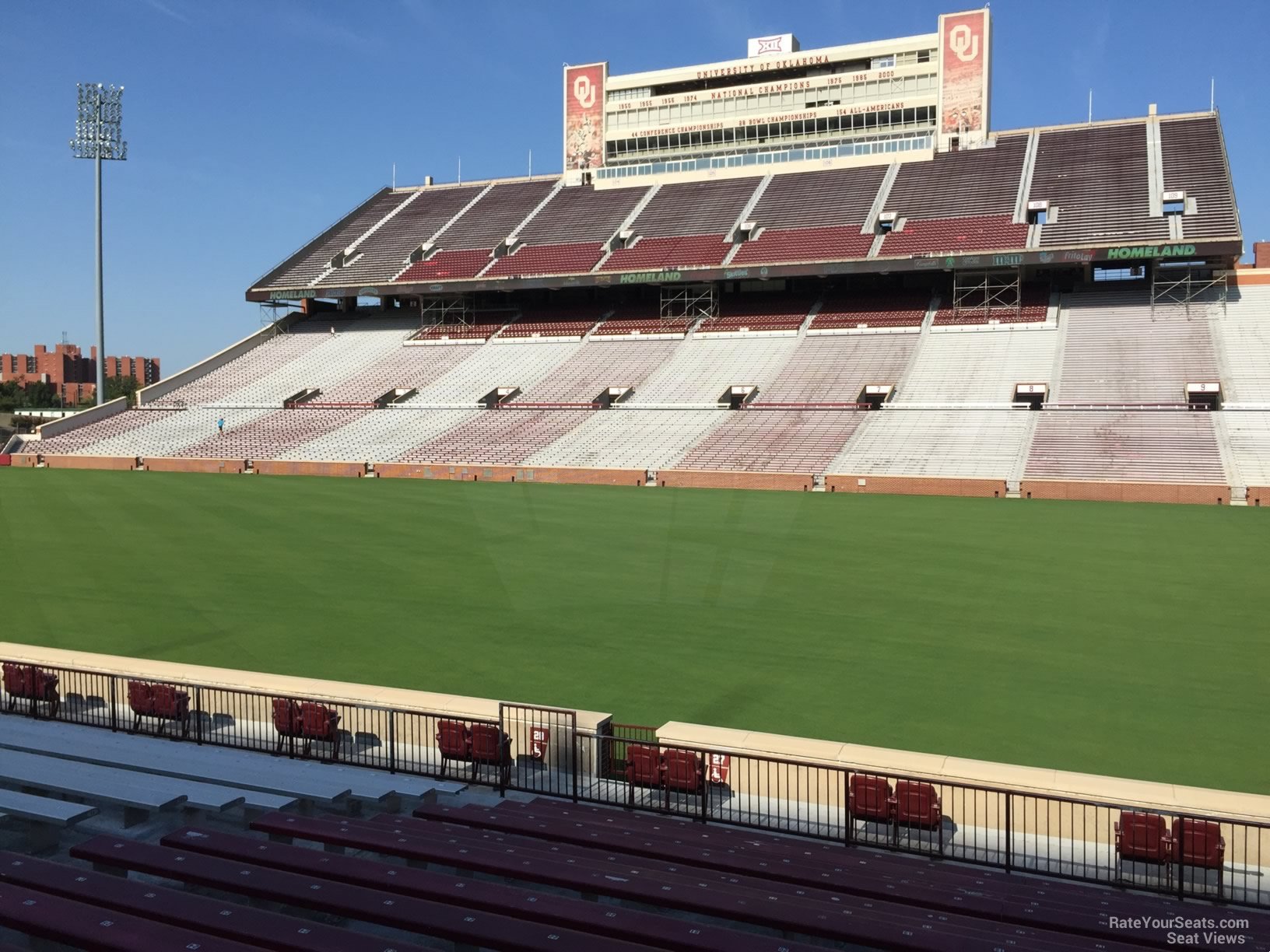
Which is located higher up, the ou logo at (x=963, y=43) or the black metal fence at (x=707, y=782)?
the ou logo at (x=963, y=43)

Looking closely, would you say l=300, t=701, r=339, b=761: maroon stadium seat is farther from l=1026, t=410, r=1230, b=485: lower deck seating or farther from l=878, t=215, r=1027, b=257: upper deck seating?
l=878, t=215, r=1027, b=257: upper deck seating

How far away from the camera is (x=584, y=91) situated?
2968 inches

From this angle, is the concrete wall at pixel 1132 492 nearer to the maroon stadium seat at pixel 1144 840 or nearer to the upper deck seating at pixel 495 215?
the maroon stadium seat at pixel 1144 840

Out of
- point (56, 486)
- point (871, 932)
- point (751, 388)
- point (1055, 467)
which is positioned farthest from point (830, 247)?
point (871, 932)

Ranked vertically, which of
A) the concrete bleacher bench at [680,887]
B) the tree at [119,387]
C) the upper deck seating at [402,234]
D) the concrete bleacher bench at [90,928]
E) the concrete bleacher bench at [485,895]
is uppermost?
the upper deck seating at [402,234]

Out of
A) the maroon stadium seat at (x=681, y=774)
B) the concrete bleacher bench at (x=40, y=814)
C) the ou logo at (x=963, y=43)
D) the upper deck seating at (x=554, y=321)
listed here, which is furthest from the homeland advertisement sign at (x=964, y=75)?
the concrete bleacher bench at (x=40, y=814)

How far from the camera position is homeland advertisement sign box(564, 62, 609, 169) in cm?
7506

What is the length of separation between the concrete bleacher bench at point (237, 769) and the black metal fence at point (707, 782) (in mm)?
551

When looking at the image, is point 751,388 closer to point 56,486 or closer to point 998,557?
point 998,557

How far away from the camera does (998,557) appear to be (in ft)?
85.2

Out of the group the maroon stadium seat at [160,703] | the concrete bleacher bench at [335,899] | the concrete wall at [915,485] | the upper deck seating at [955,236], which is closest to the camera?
the concrete bleacher bench at [335,899]

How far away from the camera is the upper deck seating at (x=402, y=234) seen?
72.1 metres

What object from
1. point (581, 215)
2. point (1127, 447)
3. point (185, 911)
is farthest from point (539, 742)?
point (581, 215)

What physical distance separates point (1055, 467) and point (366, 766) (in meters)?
37.6
